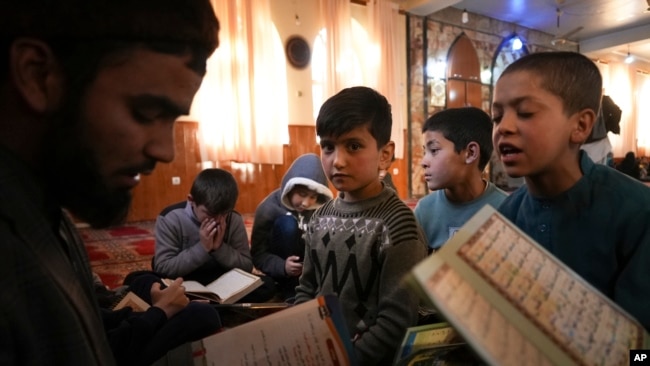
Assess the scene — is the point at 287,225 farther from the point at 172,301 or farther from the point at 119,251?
the point at 119,251

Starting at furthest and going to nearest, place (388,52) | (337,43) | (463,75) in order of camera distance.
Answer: (463,75) → (388,52) → (337,43)

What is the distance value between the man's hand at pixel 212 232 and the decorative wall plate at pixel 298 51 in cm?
384

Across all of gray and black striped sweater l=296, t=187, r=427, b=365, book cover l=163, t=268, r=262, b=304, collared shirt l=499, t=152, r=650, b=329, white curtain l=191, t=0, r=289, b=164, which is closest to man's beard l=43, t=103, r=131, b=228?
gray and black striped sweater l=296, t=187, r=427, b=365

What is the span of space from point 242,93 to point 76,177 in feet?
13.9

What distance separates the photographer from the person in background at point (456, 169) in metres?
1.50

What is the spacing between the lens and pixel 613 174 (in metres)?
0.80

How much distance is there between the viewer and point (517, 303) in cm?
41

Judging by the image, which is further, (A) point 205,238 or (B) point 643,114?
(B) point 643,114

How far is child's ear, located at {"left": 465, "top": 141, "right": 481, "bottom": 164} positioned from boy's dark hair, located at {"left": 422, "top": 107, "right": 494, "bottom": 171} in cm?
1

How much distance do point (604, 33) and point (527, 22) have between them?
2.16 m

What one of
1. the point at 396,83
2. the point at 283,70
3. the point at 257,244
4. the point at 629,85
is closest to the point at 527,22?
the point at 396,83

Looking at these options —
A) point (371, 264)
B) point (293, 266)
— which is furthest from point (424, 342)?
point (293, 266)

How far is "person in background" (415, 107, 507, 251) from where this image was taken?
1.50 metres

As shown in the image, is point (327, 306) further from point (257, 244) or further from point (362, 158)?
point (257, 244)
